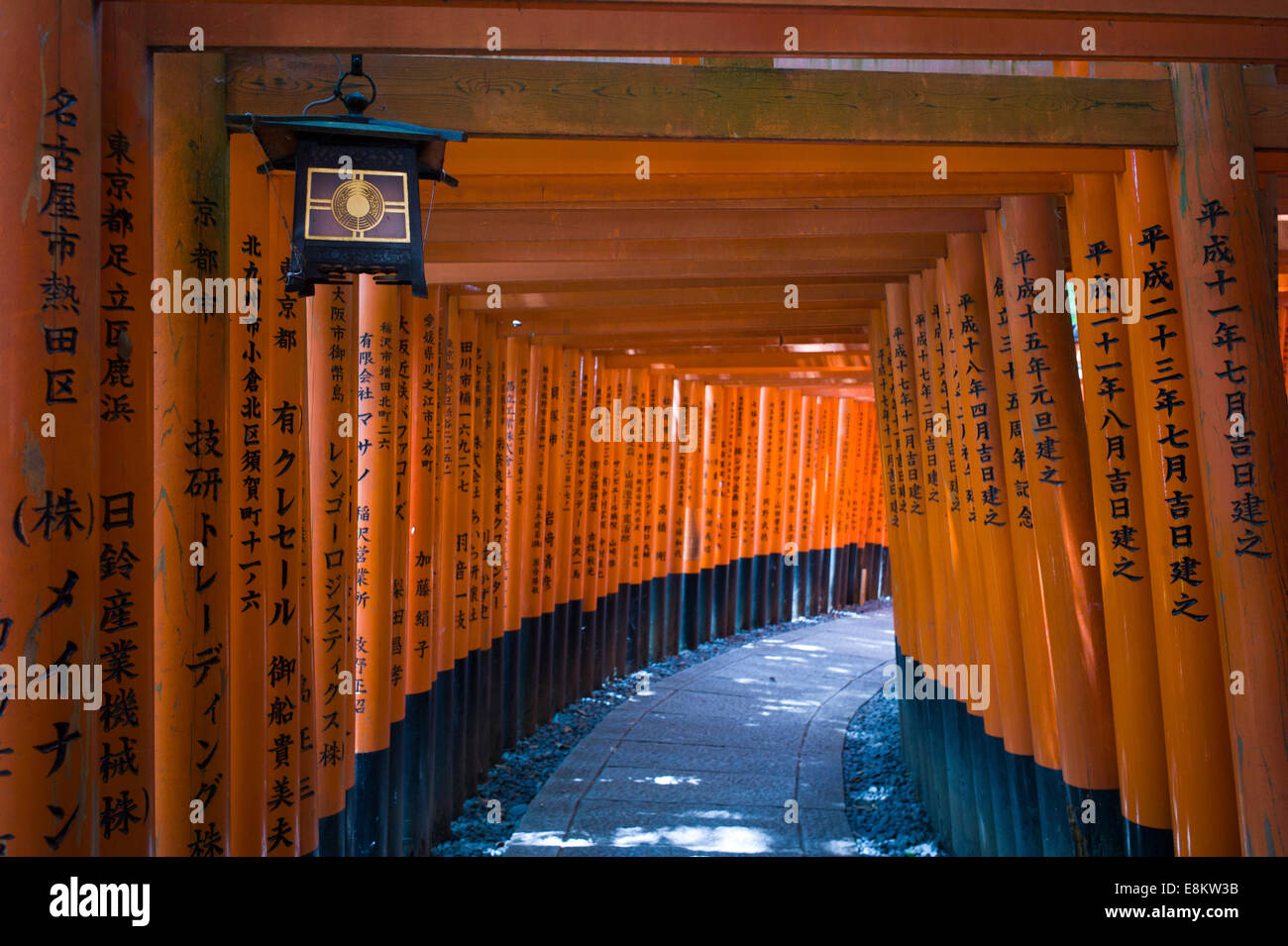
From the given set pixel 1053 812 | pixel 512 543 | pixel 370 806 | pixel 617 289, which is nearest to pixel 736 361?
pixel 512 543

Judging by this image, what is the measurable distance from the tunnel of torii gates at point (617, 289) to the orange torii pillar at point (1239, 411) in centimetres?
2

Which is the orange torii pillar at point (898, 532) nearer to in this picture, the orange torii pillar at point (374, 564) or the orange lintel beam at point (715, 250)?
the orange lintel beam at point (715, 250)

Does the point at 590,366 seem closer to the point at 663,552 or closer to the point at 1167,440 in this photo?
the point at 663,552

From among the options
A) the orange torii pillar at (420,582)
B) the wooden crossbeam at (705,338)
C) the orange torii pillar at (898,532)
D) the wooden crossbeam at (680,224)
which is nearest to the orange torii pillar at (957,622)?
the wooden crossbeam at (680,224)

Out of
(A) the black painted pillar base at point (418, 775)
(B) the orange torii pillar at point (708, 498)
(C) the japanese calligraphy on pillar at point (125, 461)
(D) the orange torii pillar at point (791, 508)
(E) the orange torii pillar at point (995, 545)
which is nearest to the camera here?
(C) the japanese calligraphy on pillar at point (125, 461)

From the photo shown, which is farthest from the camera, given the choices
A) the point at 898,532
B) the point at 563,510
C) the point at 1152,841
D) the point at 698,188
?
the point at 563,510

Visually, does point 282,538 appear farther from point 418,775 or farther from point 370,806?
point 418,775

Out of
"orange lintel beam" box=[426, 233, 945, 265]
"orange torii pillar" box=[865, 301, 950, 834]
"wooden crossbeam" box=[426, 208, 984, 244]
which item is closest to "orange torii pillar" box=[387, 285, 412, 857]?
"orange lintel beam" box=[426, 233, 945, 265]

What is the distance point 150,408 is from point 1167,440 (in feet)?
12.1

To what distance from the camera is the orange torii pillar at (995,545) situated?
518 centimetres

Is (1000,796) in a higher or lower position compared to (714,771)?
higher

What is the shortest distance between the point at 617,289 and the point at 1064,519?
11.8 ft

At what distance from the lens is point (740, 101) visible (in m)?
3.55
